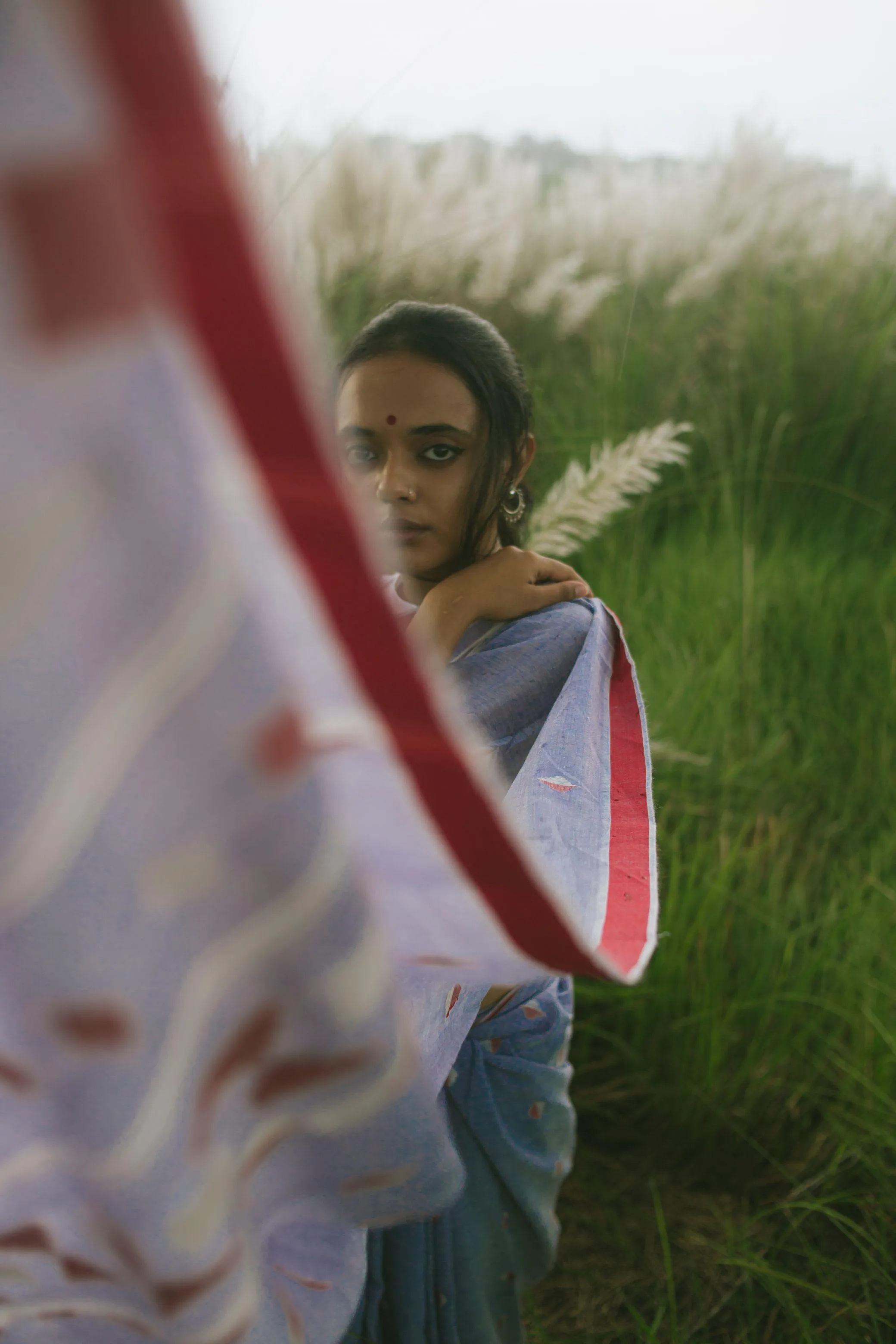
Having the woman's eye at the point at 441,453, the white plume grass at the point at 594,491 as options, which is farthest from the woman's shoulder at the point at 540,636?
the white plume grass at the point at 594,491

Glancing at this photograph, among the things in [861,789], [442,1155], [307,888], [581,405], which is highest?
[307,888]

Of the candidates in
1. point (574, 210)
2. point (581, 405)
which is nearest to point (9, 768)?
point (581, 405)

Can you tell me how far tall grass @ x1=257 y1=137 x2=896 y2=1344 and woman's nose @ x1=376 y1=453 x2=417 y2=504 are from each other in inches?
5.6

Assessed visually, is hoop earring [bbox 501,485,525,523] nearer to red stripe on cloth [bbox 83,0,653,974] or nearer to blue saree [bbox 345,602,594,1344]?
blue saree [bbox 345,602,594,1344]

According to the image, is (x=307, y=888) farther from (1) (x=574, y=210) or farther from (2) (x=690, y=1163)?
(1) (x=574, y=210)

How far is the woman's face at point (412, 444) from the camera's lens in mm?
510

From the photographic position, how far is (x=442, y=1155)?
238 millimetres

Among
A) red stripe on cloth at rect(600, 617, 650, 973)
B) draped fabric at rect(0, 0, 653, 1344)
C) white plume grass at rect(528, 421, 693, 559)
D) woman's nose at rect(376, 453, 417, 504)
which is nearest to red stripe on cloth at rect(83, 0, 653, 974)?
draped fabric at rect(0, 0, 653, 1344)

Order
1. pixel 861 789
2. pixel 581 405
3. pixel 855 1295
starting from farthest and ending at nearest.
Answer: pixel 581 405 < pixel 861 789 < pixel 855 1295

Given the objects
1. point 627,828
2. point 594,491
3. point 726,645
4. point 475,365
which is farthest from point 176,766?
point 726,645

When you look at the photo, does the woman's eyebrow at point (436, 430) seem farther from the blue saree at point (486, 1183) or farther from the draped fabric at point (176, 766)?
the draped fabric at point (176, 766)

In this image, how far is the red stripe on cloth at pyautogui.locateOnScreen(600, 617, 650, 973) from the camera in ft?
1.14

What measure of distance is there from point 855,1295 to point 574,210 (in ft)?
5.13

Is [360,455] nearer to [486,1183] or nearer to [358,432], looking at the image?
[358,432]
